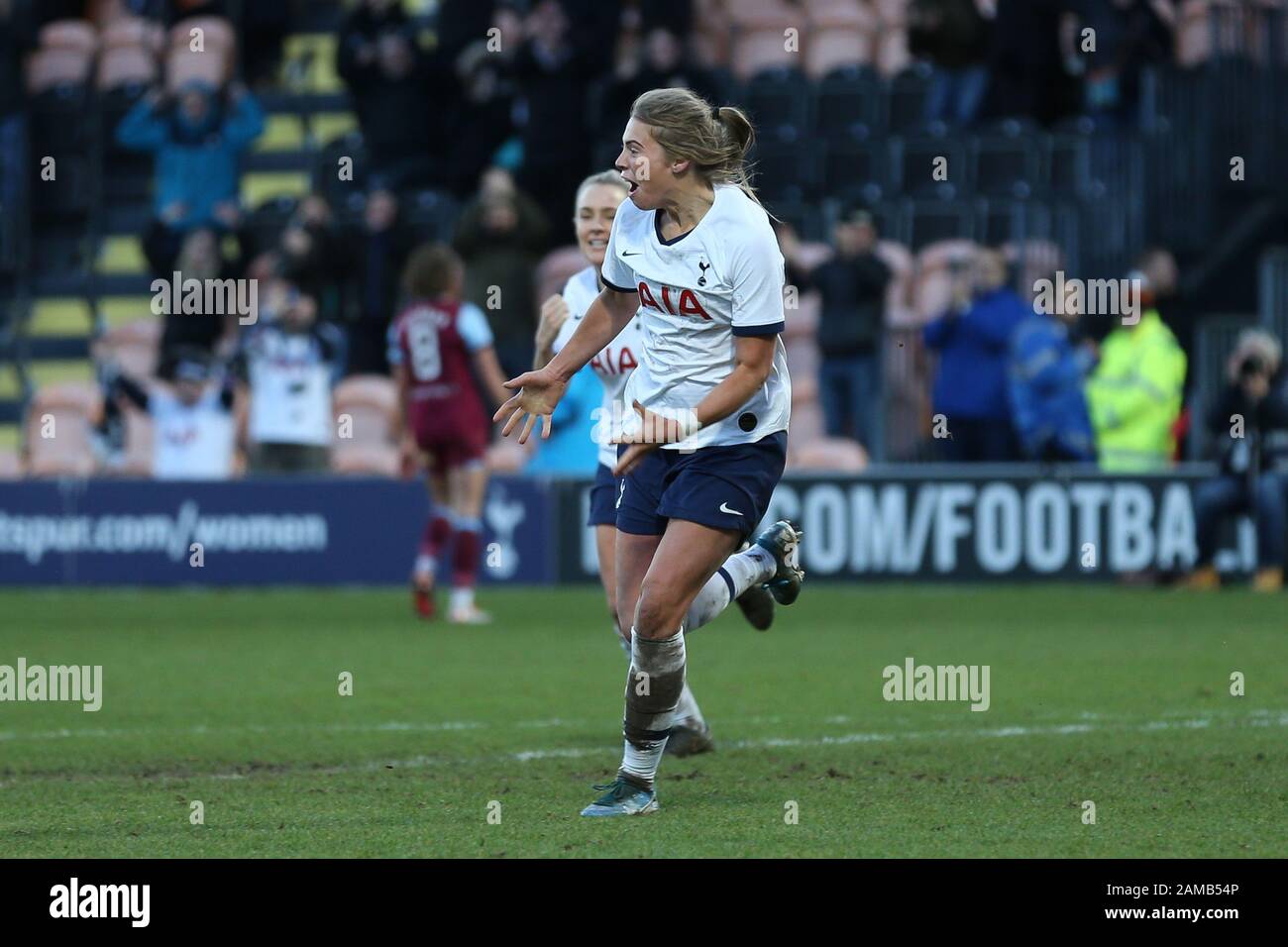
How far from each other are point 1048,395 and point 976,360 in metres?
0.67

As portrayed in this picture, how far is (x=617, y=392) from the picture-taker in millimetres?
9188

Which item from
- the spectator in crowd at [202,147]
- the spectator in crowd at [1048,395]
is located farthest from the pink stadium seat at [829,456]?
the spectator in crowd at [202,147]

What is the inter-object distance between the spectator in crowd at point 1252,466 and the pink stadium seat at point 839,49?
19.3ft

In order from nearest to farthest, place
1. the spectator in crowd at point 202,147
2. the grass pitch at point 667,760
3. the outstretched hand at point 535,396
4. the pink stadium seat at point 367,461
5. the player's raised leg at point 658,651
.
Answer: the grass pitch at point 667,760
the player's raised leg at point 658,651
the outstretched hand at point 535,396
the pink stadium seat at point 367,461
the spectator in crowd at point 202,147

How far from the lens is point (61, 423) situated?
21328 millimetres

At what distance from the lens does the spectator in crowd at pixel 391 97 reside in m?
21.2

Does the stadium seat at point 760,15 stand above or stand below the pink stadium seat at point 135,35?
below

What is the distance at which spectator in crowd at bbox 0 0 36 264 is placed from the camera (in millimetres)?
22922

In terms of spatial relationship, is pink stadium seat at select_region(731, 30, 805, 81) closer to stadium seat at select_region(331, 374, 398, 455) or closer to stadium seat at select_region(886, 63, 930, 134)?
stadium seat at select_region(886, 63, 930, 134)

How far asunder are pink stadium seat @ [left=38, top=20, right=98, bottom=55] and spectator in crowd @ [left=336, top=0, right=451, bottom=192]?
14.3 ft

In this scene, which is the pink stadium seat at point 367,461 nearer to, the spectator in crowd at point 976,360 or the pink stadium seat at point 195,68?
the spectator in crowd at point 976,360
